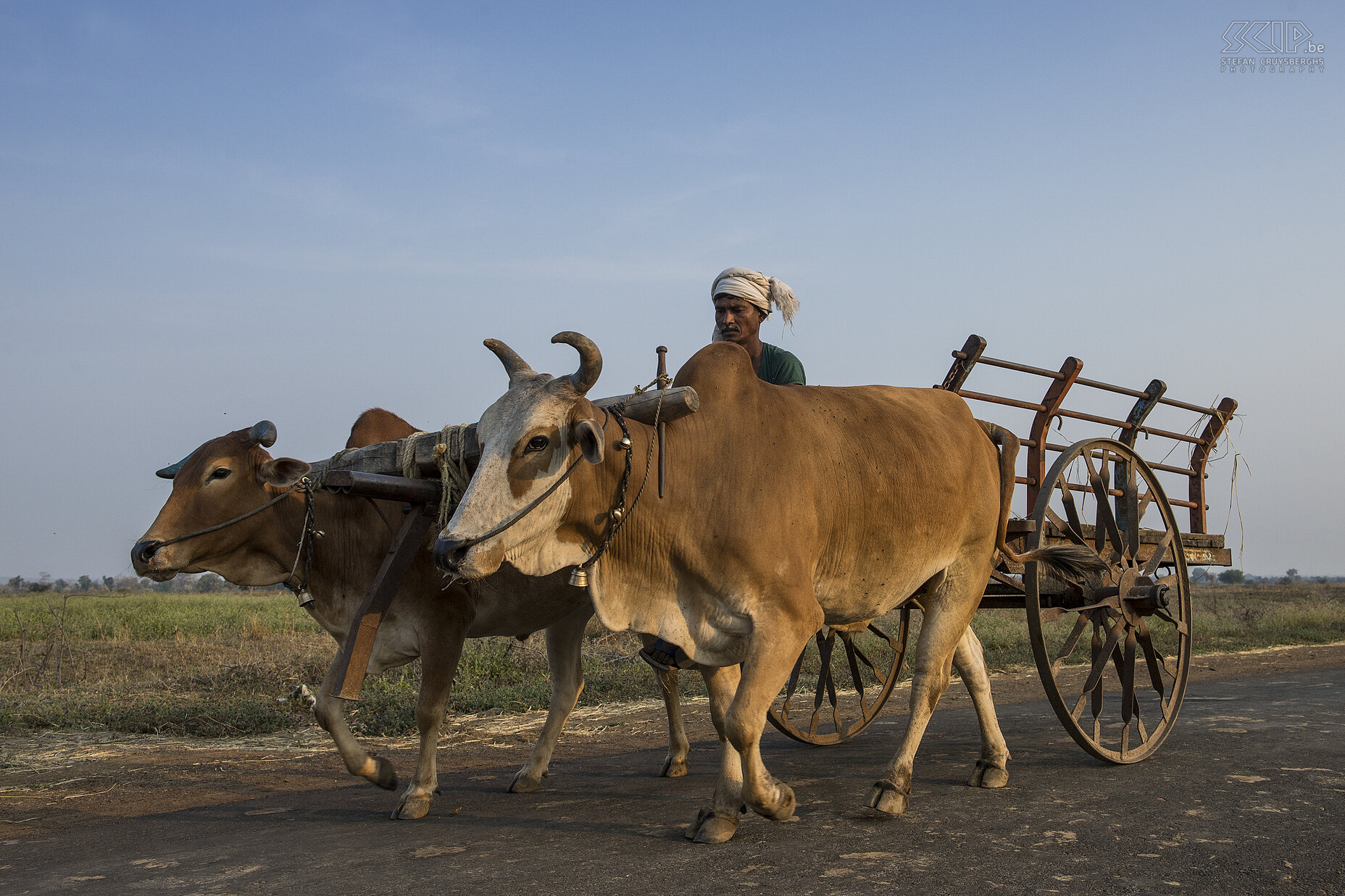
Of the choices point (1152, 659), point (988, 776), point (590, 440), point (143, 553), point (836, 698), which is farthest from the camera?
point (836, 698)

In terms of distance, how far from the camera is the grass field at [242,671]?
857 centimetres

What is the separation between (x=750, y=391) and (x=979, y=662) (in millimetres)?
2319

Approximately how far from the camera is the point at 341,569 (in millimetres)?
5688

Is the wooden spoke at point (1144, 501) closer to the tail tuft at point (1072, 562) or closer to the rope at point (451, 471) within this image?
the tail tuft at point (1072, 562)

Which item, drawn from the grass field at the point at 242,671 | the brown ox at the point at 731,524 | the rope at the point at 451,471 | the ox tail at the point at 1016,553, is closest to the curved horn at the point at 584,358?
the brown ox at the point at 731,524

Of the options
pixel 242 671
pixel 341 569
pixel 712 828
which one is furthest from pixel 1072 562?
pixel 242 671

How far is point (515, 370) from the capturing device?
475cm

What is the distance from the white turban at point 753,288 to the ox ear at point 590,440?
9.57 ft

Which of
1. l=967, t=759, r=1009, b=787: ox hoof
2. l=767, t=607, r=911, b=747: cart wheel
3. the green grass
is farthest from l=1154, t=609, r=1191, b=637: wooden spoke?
the green grass

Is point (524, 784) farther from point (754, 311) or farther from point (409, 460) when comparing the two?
point (754, 311)

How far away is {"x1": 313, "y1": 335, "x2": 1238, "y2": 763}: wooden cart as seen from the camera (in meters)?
5.02

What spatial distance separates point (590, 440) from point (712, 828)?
171cm

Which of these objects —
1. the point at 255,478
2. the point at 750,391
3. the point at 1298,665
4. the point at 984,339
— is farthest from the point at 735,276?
the point at 1298,665

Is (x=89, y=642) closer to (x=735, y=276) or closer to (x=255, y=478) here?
(x=255, y=478)
